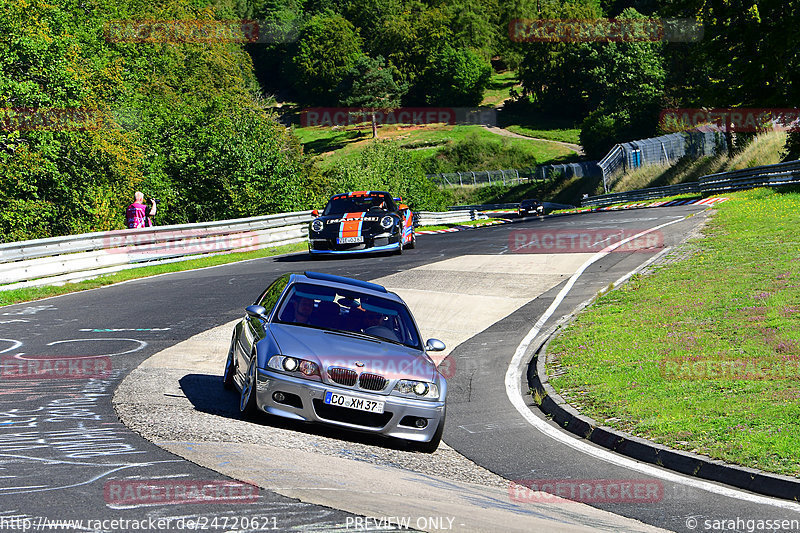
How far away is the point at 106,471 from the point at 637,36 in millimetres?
104250

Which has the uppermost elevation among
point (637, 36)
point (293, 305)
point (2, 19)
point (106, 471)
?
point (637, 36)

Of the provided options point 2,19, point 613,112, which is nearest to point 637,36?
point 613,112

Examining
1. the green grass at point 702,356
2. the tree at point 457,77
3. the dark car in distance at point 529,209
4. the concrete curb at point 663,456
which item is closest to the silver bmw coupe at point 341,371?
the concrete curb at point 663,456

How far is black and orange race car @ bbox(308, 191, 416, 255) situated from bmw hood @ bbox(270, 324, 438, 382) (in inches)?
566

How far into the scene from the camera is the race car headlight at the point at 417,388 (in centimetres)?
813

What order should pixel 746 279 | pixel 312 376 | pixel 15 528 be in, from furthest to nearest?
1. pixel 746 279
2. pixel 312 376
3. pixel 15 528

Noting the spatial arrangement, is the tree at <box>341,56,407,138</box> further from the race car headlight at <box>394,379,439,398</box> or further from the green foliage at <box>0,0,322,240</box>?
the race car headlight at <box>394,379,439,398</box>

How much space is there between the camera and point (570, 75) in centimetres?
12488

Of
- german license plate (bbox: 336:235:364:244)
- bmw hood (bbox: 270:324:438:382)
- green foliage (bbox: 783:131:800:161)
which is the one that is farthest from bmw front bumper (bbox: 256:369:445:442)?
green foliage (bbox: 783:131:800:161)

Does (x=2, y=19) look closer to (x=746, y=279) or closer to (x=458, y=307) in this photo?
(x=458, y=307)

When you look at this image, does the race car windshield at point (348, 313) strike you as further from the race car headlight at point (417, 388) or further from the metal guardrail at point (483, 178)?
the metal guardrail at point (483, 178)

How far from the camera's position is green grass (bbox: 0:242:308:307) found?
17.4 meters

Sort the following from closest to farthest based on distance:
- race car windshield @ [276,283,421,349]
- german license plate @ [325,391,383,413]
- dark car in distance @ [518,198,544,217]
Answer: german license plate @ [325,391,383,413] → race car windshield @ [276,283,421,349] → dark car in distance @ [518,198,544,217]

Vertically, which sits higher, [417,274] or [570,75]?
[570,75]
